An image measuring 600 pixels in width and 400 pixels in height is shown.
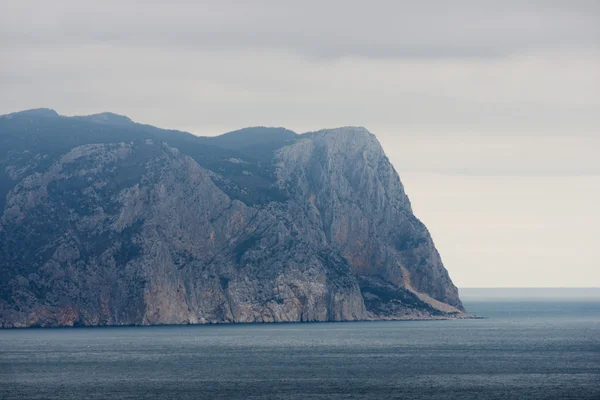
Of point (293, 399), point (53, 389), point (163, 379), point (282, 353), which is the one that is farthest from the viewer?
point (282, 353)

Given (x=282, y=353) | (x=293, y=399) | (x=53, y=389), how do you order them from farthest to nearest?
(x=282, y=353), (x=53, y=389), (x=293, y=399)

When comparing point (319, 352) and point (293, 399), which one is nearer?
point (293, 399)

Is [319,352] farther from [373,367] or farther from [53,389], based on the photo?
[53,389]

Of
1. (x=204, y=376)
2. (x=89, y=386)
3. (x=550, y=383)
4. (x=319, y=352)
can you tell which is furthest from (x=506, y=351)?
(x=89, y=386)

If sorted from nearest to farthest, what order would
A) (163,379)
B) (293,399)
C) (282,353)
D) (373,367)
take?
(293,399) < (163,379) < (373,367) < (282,353)

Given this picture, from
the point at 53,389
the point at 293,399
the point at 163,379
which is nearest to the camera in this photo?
the point at 293,399

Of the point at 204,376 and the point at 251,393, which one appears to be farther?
the point at 204,376

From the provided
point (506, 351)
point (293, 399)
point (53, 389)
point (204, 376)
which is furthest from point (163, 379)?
point (506, 351)

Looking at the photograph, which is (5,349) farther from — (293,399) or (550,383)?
(550,383)

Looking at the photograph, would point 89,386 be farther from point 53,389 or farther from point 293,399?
point 293,399
